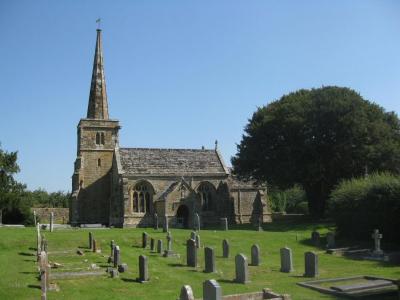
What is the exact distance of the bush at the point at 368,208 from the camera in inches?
1057

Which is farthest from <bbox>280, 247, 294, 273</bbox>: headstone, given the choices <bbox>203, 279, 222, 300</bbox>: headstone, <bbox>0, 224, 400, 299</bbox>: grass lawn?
<bbox>203, 279, 222, 300</bbox>: headstone

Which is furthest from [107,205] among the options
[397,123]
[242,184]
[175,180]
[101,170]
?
[397,123]

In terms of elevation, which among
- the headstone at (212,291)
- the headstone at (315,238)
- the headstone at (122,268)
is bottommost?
the headstone at (122,268)

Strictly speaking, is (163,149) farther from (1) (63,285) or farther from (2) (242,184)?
(1) (63,285)

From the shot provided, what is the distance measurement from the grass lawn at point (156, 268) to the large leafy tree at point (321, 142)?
11.4 meters

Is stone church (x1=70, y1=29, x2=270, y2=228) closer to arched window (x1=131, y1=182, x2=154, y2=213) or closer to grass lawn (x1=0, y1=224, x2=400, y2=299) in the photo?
arched window (x1=131, y1=182, x2=154, y2=213)

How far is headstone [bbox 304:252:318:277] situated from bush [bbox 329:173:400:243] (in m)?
11.1

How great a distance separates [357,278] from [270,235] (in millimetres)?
13884

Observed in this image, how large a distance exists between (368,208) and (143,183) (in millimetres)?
22198

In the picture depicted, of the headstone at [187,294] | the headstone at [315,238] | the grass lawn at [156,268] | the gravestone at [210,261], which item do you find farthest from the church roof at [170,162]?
the headstone at [187,294]

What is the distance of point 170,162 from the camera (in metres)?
47.1

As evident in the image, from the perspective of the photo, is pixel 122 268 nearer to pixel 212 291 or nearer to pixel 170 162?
pixel 212 291

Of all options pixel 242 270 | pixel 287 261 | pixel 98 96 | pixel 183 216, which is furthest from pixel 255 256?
pixel 98 96

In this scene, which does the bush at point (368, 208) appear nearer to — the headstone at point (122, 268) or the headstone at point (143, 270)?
the headstone at point (122, 268)
